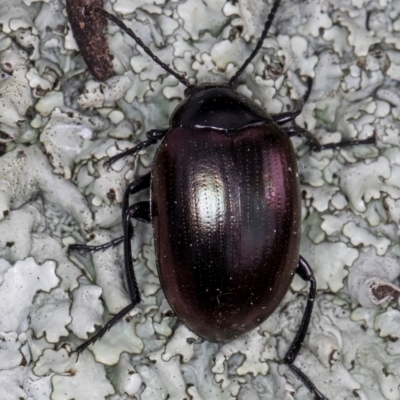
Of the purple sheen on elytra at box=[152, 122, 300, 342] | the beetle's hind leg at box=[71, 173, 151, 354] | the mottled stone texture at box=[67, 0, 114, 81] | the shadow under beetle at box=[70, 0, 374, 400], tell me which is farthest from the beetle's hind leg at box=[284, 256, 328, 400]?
the mottled stone texture at box=[67, 0, 114, 81]

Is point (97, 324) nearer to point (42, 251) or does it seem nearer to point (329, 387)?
point (42, 251)

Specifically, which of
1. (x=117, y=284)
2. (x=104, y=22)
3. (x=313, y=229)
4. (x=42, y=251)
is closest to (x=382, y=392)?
(x=313, y=229)

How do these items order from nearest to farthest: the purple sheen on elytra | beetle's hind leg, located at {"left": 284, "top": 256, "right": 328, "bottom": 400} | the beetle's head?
1. the purple sheen on elytra
2. beetle's hind leg, located at {"left": 284, "top": 256, "right": 328, "bottom": 400}
3. the beetle's head

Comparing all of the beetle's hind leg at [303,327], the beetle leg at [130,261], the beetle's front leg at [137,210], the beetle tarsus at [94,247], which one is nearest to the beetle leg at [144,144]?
the beetle's front leg at [137,210]

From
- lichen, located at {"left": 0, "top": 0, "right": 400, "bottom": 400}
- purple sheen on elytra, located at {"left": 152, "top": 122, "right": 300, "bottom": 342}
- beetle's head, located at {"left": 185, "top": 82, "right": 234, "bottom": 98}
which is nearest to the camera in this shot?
purple sheen on elytra, located at {"left": 152, "top": 122, "right": 300, "bottom": 342}

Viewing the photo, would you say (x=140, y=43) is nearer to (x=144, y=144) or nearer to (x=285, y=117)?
(x=144, y=144)

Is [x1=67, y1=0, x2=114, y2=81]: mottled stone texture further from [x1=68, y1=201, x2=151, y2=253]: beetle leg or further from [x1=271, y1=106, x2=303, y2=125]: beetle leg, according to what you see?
[x1=271, y1=106, x2=303, y2=125]: beetle leg

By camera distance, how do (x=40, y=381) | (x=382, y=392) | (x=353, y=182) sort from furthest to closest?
(x=353, y=182) < (x=382, y=392) < (x=40, y=381)

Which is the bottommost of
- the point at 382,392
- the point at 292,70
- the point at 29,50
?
the point at 382,392
